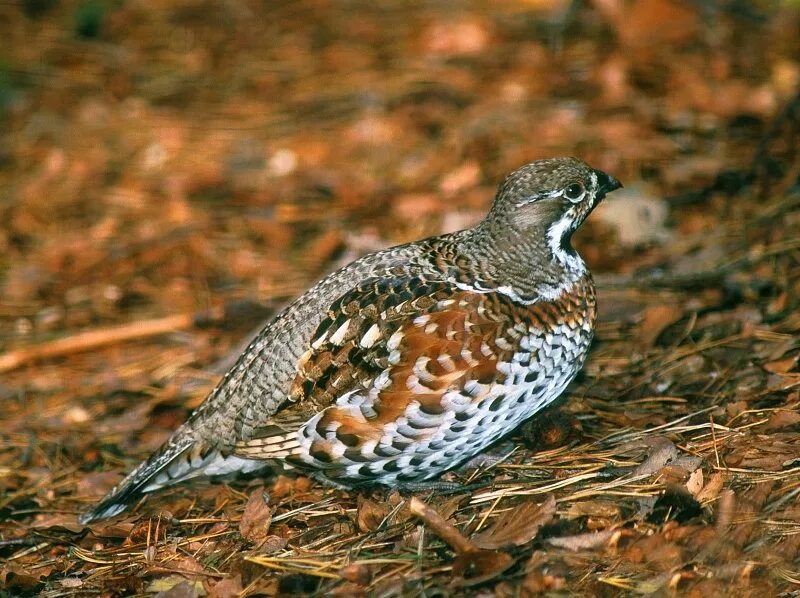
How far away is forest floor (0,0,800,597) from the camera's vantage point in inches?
158

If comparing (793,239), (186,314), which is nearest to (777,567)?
(793,239)

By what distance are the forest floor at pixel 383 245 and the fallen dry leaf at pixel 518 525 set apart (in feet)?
0.06

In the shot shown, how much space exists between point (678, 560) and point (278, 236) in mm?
4517

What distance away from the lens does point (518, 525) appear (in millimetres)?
3939

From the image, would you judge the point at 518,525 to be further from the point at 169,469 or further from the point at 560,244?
the point at 169,469

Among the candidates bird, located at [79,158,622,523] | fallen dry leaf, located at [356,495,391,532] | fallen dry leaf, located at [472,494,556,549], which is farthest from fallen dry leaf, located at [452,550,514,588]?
bird, located at [79,158,622,523]

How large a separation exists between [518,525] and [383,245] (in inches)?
128

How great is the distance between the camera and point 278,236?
295 inches

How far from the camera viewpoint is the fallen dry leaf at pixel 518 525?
3.85 m

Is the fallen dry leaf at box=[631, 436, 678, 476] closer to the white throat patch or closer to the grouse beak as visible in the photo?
the white throat patch

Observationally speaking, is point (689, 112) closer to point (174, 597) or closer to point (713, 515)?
point (713, 515)

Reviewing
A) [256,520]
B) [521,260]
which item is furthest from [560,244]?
[256,520]

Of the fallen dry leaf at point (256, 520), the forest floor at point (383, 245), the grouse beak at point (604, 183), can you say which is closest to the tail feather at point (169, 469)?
the forest floor at point (383, 245)

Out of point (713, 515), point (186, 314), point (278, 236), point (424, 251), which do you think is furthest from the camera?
point (278, 236)
